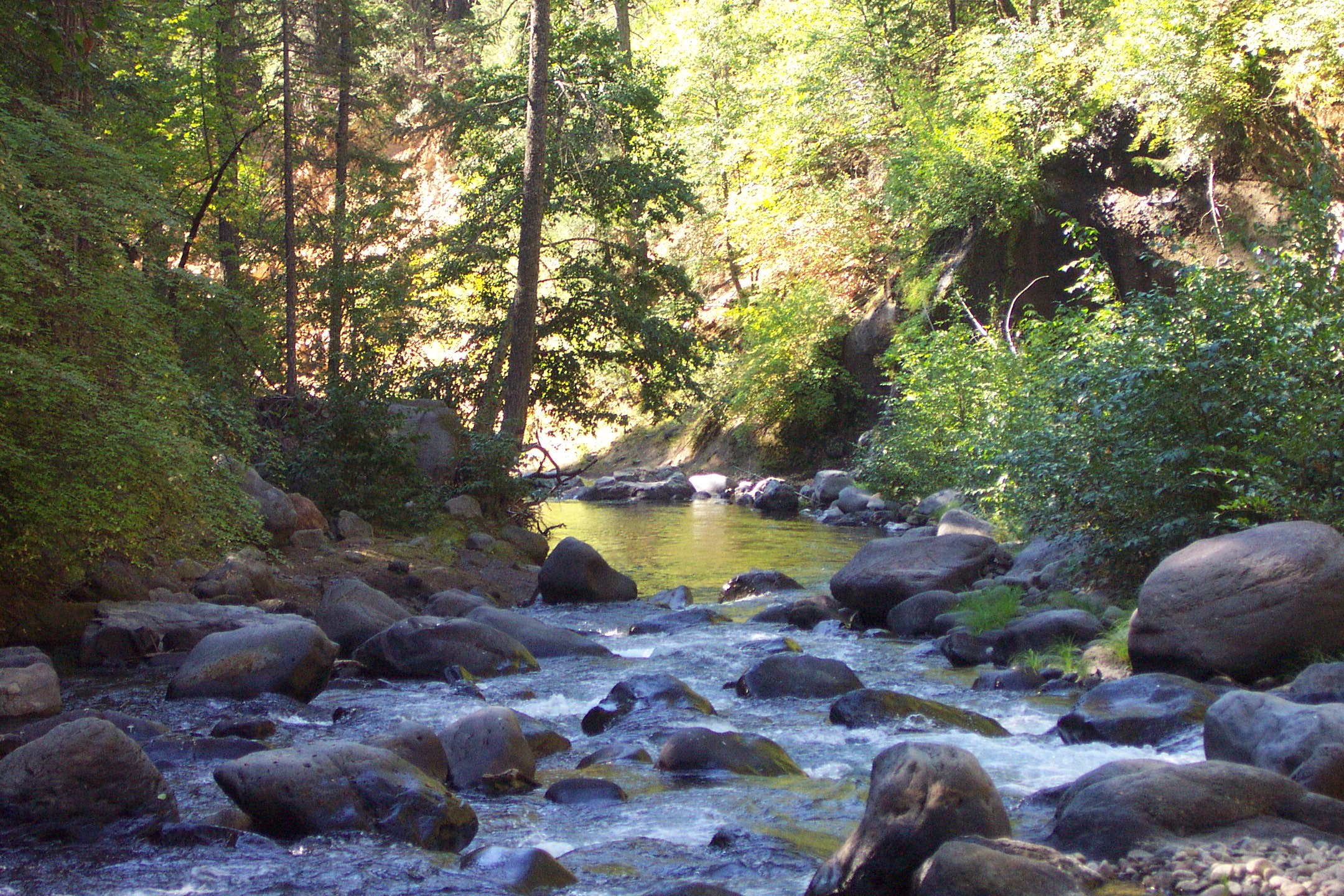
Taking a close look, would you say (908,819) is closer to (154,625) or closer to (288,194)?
(154,625)

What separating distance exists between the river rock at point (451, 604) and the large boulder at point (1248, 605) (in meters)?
5.85

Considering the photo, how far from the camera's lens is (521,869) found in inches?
175

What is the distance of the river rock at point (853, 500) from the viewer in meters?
21.4

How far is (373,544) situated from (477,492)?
2.27 meters

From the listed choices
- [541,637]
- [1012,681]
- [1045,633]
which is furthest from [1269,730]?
[541,637]

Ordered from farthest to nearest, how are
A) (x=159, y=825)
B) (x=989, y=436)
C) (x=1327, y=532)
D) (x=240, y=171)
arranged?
(x=240, y=171), (x=989, y=436), (x=1327, y=532), (x=159, y=825)

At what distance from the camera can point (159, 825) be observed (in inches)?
187

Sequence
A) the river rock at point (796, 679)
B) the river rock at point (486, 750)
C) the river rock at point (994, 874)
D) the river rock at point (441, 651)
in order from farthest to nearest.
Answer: the river rock at point (441, 651) → the river rock at point (796, 679) → the river rock at point (486, 750) → the river rock at point (994, 874)

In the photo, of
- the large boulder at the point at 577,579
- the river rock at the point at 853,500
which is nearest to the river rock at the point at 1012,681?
the large boulder at the point at 577,579

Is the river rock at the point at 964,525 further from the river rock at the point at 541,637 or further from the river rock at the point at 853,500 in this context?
the river rock at the point at 541,637

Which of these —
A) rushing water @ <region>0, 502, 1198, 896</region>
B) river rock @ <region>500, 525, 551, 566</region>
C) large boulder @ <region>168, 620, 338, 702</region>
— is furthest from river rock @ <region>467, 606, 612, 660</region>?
river rock @ <region>500, 525, 551, 566</region>

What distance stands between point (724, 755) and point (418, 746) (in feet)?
5.53

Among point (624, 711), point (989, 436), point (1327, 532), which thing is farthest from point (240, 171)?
point (1327, 532)

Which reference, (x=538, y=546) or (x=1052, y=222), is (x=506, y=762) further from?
(x=1052, y=222)
